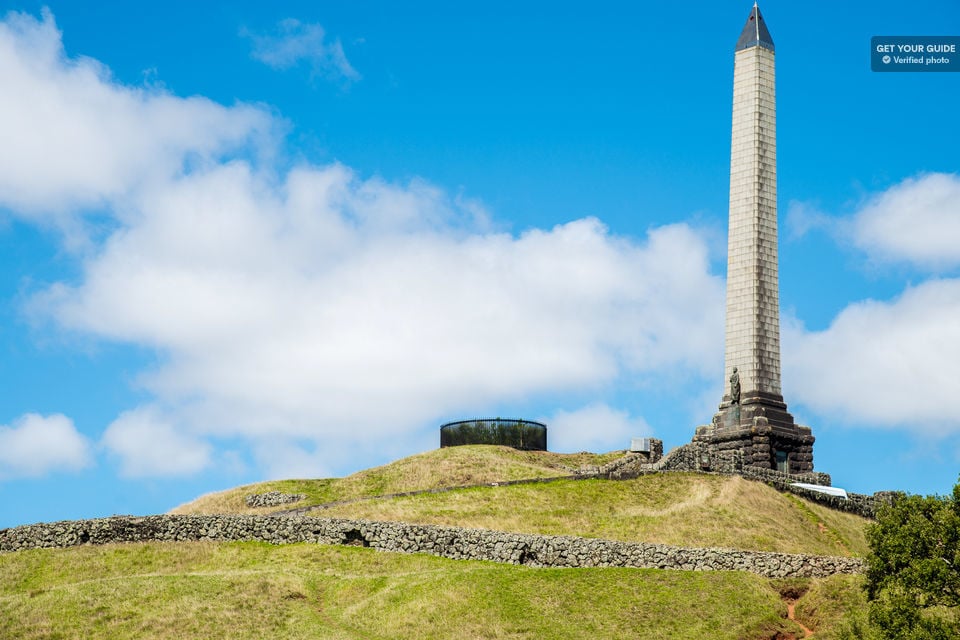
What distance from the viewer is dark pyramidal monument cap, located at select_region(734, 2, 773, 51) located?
245 ft

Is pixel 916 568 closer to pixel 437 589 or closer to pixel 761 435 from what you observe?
pixel 437 589

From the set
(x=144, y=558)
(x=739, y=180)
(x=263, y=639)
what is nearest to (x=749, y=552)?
(x=263, y=639)

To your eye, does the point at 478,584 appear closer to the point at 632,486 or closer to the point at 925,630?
the point at 925,630

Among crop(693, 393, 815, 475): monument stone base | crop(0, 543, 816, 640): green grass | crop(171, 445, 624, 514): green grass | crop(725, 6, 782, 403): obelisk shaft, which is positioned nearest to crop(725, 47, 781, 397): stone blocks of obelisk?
crop(725, 6, 782, 403): obelisk shaft

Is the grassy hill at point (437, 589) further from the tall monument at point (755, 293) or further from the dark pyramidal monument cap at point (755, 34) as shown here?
the dark pyramidal monument cap at point (755, 34)

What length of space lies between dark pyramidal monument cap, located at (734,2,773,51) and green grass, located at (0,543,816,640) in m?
42.8

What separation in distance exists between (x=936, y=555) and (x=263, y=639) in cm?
2153

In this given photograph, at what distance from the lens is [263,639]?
35.9 meters

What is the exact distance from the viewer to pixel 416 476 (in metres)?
66.1

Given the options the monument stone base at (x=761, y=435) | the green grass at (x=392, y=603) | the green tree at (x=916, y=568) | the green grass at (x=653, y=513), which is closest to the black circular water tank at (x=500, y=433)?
the monument stone base at (x=761, y=435)

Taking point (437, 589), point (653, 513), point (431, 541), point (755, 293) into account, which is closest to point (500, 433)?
point (755, 293)

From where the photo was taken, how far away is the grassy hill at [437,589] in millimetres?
36938

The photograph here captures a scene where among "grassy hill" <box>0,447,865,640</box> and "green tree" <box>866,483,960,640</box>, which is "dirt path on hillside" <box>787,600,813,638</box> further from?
"green tree" <box>866,483,960,640</box>

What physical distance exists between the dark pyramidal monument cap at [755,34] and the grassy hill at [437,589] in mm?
33269
